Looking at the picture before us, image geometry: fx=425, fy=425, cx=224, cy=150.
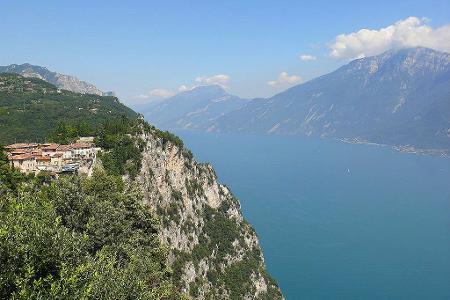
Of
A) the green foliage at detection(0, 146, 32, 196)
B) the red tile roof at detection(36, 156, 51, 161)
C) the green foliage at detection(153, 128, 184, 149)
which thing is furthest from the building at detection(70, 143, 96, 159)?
the green foliage at detection(153, 128, 184, 149)

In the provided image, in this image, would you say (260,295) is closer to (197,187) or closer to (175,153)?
(197,187)

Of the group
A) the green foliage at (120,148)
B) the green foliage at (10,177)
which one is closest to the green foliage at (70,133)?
the green foliage at (120,148)

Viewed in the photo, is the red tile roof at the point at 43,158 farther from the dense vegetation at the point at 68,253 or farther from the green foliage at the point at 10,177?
the dense vegetation at the point at 68,253

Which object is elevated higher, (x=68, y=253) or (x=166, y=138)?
(x=166, y=138)

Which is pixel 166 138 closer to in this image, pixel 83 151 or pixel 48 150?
pixel 83 151

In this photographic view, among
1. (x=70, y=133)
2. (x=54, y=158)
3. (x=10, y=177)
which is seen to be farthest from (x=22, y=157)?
(x=70, y=133)
